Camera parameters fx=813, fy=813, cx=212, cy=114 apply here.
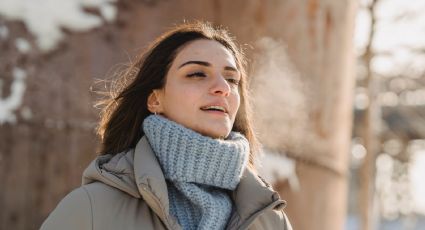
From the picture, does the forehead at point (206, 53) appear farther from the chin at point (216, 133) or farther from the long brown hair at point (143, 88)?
the chin at point (216, 133)

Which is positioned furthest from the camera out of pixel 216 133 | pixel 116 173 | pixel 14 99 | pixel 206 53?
pixel 14 99

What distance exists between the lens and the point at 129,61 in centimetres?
402

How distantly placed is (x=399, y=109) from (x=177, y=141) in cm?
1272

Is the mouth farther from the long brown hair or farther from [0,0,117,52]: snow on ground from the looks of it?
[0,0,117,52]: snow on ground

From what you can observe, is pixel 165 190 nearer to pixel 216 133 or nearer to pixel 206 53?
pixel 216 133

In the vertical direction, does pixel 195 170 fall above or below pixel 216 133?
below

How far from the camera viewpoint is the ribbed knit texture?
7.67ft

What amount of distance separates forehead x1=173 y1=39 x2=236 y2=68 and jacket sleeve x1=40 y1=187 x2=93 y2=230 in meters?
0.59

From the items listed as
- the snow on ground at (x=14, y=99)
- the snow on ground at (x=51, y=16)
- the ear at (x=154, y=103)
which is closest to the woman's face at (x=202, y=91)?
the ear at (x=154, y=103)

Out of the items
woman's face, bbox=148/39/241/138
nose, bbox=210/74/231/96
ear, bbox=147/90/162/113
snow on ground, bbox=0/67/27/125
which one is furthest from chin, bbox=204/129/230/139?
snow on ground, bbox=0/67/27/125

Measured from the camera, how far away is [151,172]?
7.41 ft

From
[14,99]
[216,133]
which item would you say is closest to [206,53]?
[216,133]

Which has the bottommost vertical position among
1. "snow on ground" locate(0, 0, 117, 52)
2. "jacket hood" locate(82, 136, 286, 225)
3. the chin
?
"jacket hood" locate(82, 136, 286, 225)

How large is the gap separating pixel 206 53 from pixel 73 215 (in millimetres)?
700
